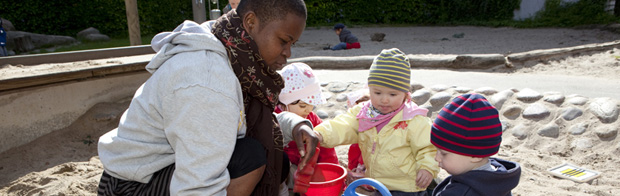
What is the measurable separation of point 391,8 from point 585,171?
13.5m

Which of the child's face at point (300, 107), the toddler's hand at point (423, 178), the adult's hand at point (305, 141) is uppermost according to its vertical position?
the adult's hand at point (305, 141)

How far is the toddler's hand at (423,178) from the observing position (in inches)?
91.3

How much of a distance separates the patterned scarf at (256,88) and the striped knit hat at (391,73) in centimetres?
66

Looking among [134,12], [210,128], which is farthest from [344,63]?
[210,128]

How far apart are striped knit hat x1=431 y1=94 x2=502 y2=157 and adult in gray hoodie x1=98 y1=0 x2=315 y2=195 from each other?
0.73 meters

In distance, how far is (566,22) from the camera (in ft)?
40.8

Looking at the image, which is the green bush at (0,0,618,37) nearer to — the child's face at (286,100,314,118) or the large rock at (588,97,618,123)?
the large rock at (588,97,618,123)

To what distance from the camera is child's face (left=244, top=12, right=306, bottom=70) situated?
1.91m

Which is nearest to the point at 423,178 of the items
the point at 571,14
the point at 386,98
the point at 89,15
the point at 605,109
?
the point at 386,98

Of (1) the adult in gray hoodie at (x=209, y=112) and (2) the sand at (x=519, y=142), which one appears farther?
(2) the sand at (x=519, y=142)

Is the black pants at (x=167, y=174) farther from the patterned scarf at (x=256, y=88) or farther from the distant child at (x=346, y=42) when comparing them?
the distant child at (x=346, y=42)

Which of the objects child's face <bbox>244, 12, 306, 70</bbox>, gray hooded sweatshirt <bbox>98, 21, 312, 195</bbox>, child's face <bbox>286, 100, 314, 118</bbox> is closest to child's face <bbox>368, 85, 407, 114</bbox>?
child's face <bbox>286, 100, 314, 118</bbox>

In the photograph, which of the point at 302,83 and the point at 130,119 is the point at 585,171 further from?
the point at 130,119

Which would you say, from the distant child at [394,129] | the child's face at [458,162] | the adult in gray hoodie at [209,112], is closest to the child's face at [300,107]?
the distant child at [394,129]
